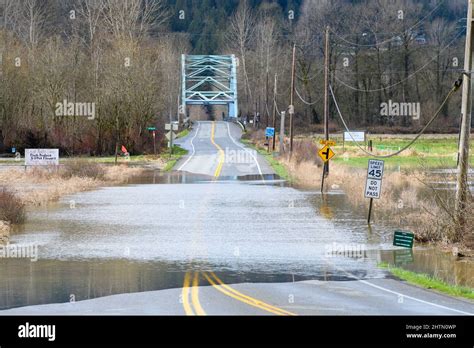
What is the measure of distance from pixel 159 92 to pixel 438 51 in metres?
45.9

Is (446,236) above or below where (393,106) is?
below

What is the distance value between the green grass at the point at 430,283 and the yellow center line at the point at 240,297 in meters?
3.94

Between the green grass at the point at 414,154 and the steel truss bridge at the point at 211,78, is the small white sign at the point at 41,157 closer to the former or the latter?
the green grass at the point at 414,154

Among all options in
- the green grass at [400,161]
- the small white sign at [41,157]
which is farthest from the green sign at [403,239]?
the green grass at [400,161]

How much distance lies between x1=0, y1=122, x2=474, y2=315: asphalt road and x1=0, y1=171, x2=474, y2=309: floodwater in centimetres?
6

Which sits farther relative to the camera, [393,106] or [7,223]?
[393,106]

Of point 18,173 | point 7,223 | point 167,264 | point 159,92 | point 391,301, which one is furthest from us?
point 159,92

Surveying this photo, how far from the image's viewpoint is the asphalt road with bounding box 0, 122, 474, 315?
46.7 feet

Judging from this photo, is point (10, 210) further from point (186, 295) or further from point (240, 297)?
point (240, 297)

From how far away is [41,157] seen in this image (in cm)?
5109

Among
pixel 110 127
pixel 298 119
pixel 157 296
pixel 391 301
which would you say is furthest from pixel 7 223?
pixel 298 119

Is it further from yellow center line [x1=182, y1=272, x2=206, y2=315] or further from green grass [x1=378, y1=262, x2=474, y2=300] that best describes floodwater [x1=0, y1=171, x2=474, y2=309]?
green grass [x1=378, y1=262, x2=474, y2=300]

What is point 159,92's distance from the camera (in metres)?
76.1
